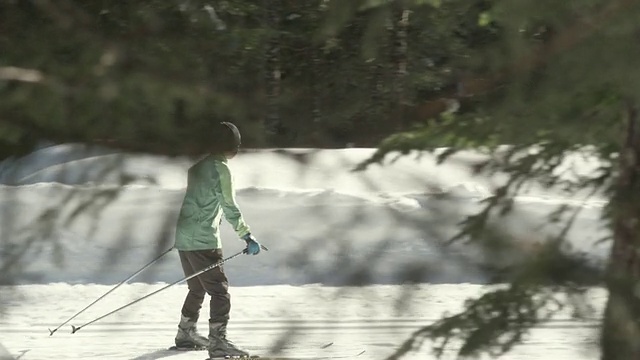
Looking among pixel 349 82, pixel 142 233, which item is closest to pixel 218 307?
pixel 142 233

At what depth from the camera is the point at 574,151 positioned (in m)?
2.68

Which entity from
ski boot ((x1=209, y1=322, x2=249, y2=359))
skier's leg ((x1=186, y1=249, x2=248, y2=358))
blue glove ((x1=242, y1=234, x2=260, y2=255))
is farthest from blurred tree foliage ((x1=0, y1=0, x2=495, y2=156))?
ski boot ((x1=209, y1=322, x2=249, y2=359))

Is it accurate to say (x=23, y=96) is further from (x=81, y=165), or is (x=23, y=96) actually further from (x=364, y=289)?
(x=364, y=289)

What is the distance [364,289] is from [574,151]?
643mm

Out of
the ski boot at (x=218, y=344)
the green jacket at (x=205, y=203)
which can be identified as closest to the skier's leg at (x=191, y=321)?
the ski boot at (x=218, y=344)

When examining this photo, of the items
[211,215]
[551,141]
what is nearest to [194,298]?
[211,215]

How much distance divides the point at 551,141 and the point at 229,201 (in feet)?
2.83

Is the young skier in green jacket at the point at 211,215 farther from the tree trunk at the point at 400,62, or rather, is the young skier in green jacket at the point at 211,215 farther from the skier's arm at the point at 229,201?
the tree trunk at the point at 400,62

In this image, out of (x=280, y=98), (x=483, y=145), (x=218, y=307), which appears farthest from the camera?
(x=218, y=307)

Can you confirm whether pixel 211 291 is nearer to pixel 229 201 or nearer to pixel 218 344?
pixel 218 344

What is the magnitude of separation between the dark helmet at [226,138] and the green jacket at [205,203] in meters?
0.03

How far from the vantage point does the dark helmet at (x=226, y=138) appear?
6.55ft

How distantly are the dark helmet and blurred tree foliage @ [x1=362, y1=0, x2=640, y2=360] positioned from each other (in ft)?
1.11

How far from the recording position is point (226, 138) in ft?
6.57
